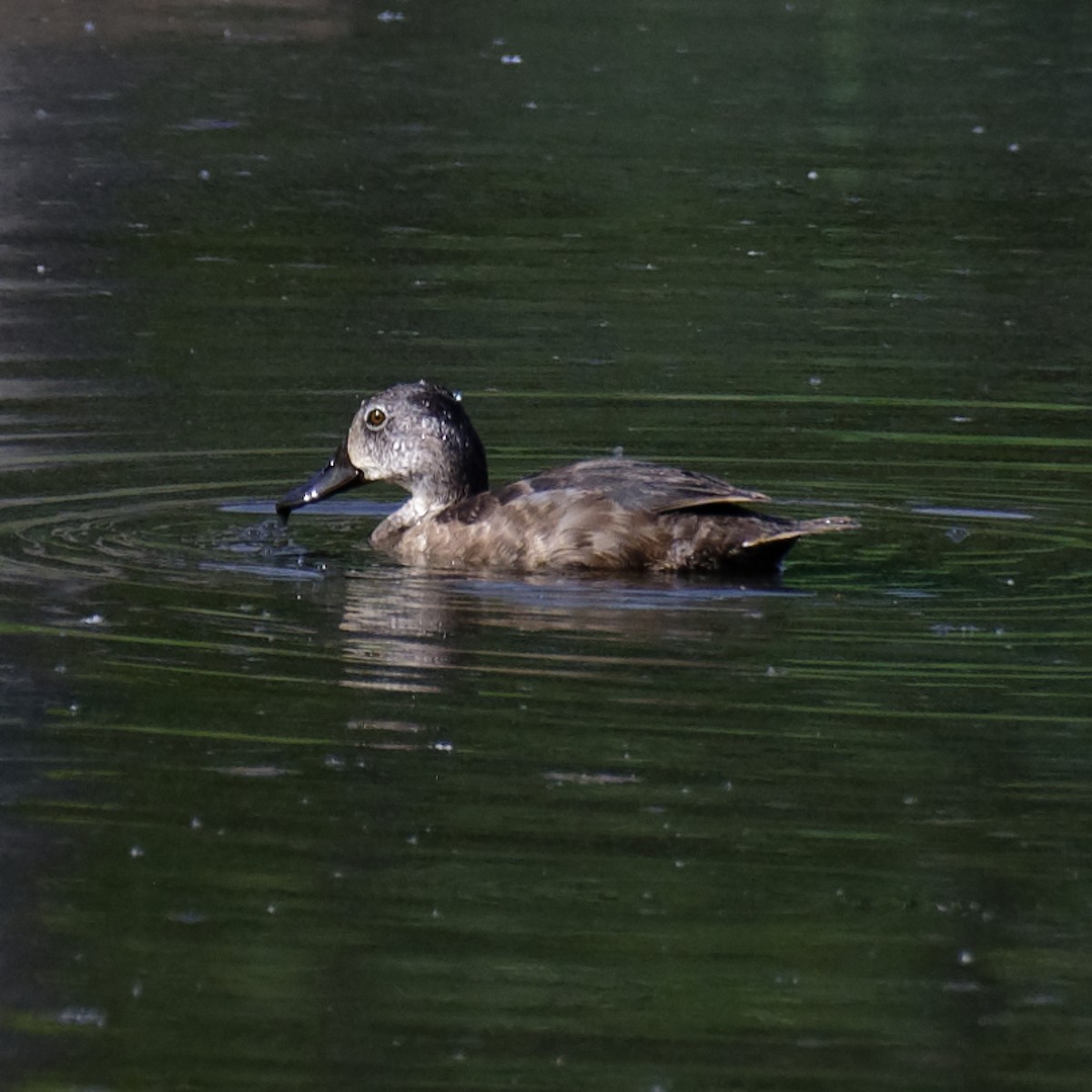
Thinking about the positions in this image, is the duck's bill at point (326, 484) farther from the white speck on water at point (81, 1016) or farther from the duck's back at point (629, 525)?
the white speck on water at point (81, 1016)

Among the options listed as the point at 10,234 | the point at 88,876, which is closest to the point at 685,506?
the point at 88,876

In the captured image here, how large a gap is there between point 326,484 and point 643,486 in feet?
4.88

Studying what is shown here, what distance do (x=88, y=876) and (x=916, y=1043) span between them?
192 centimetres

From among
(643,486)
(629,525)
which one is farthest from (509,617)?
(643,486)

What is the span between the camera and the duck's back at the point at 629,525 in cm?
913

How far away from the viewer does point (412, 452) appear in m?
10.2

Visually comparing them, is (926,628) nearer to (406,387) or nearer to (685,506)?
(685,506)

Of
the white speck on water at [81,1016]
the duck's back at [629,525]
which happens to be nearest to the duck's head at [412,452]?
the duck's back at [629,525]

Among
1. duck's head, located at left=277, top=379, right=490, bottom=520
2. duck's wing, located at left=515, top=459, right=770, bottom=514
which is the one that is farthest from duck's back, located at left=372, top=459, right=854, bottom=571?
duck's head, located at left=277, top=379, right=490, bottom=520

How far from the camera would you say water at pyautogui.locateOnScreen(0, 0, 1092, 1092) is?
5641 mm

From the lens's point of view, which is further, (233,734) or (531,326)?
(531,326)

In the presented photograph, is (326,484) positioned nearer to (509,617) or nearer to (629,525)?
(629,525)

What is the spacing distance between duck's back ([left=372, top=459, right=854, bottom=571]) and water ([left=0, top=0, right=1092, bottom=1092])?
19 centimetres

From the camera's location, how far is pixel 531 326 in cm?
1384
